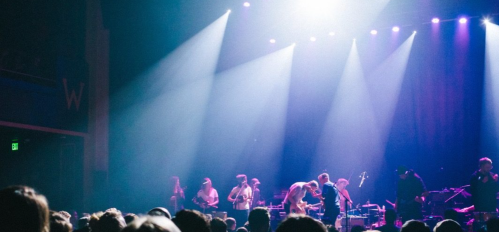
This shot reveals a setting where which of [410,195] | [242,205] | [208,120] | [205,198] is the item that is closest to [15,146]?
[205,198]

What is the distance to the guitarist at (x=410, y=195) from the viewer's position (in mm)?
10398

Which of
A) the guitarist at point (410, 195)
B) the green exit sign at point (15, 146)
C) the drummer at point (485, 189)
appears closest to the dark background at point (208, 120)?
the green exit sign at point (15, 146)

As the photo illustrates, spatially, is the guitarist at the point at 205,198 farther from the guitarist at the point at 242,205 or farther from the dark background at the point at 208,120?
the dark background at the point at 208,120

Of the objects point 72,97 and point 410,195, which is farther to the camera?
point 72,97

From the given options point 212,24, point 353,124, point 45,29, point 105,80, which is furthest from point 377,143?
point 45,29

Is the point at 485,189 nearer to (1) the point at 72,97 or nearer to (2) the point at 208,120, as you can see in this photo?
(1) the point at 72,97

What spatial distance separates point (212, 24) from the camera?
1580cm

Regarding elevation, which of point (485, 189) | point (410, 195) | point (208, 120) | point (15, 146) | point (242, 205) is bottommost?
point (242, 205)

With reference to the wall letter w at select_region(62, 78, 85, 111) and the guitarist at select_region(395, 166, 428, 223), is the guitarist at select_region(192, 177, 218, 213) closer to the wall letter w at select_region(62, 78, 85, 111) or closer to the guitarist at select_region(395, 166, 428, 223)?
the wall letter w at select_region(62, 78, 85, 111)

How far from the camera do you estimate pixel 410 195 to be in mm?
10430

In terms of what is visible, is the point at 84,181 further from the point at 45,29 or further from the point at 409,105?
the point at 409,105

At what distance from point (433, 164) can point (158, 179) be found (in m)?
9.26

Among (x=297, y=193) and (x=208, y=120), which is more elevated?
(x=208, y=120)

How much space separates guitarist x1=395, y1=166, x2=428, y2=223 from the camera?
10.4m
